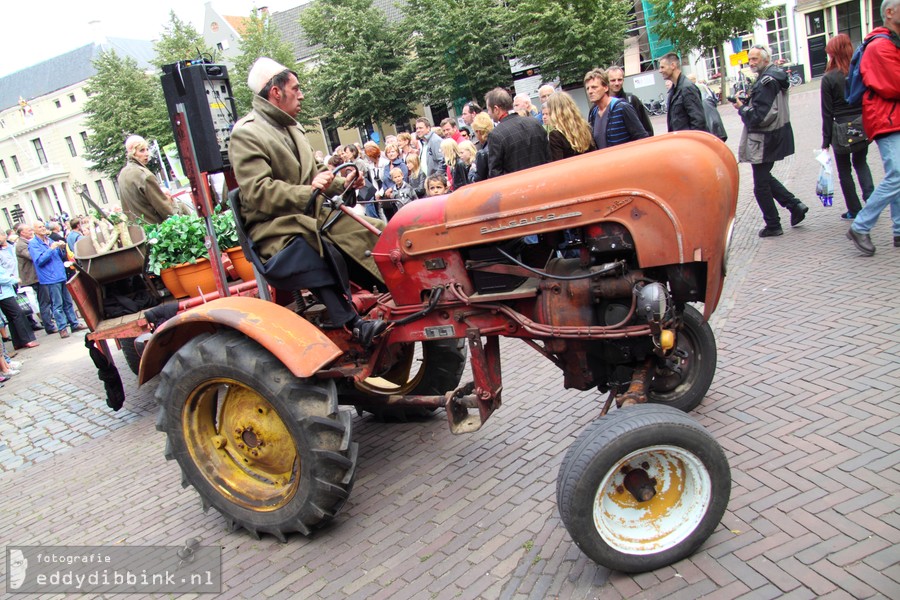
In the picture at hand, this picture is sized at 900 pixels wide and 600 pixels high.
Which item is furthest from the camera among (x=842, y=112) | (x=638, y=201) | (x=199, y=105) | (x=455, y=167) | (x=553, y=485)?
(x=455, y=167)

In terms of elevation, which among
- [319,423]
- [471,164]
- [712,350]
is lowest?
[712,350]

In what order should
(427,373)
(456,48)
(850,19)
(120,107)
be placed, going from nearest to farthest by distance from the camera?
1. (427,373)
2. (456,48)
3. (850,19)
4. (120,107)

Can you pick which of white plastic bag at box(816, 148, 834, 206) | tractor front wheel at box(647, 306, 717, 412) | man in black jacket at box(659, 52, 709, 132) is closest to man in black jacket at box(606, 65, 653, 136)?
man in black jacket at box(659, 52, 709, 132)

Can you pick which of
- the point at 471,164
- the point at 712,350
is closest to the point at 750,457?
the point at 712,350

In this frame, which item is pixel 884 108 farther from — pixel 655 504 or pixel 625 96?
pixel 655 504

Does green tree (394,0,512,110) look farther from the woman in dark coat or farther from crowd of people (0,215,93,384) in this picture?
the woman in dark coat

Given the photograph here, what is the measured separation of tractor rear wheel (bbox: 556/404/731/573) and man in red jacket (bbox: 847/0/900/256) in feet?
14.1

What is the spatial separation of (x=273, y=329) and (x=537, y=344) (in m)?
1.38

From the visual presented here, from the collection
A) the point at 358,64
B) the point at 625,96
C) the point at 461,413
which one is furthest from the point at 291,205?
the point at 358,64

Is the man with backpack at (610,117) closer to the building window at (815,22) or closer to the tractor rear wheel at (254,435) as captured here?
the tractor rear wheel at (254,435)

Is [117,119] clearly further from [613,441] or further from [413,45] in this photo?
[613,441]

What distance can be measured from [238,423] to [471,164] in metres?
5.14

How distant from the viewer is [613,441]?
102 inches

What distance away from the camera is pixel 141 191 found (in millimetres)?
6586
